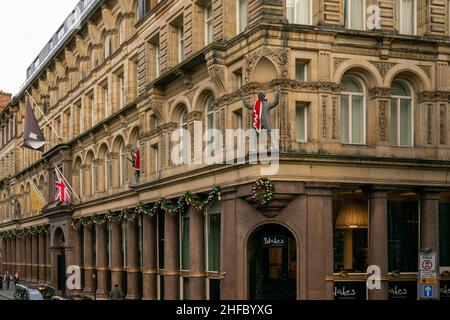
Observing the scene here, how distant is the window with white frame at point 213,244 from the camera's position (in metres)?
29.0

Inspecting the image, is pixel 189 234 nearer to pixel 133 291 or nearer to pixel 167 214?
pixel 167 214

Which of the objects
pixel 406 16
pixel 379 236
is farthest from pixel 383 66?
pixel 379 236

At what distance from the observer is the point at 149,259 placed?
3619 cm

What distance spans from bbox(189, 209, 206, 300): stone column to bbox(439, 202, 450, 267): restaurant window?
10314 mm

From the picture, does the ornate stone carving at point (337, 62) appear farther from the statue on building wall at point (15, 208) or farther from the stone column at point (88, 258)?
the statue on building wall at point (15, 208)

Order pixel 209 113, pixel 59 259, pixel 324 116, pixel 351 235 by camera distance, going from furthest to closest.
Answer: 1. pixel 59 259
2. pixel 209 113
3. pixel 351 235
4. pixel 324 116

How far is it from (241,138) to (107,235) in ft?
73.7

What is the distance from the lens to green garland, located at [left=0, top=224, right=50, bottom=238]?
202 feet

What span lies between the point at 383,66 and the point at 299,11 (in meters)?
4.04

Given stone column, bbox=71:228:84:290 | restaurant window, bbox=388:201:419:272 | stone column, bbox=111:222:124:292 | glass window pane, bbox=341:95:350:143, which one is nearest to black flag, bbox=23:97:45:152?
stone column, bbox=71:228:84:290

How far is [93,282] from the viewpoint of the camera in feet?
155

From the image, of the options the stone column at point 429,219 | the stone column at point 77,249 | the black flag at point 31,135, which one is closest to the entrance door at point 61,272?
the stone column at point 77,249

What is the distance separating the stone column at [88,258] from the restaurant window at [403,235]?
27.1m

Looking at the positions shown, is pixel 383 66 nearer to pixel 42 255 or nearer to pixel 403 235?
pixel 403 235
